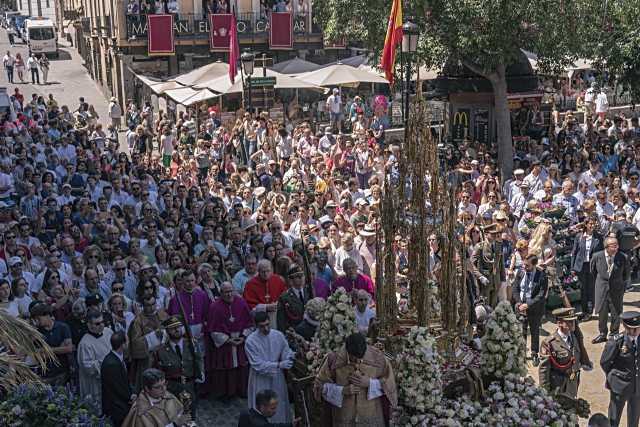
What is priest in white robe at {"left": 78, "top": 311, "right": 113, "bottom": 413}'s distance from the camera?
992 centimetres

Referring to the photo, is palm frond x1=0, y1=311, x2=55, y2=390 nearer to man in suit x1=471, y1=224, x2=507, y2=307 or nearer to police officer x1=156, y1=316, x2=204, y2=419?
police officer x1=156, y1=316, x2=204, y2=419

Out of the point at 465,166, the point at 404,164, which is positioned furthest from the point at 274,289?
the point at 465,166

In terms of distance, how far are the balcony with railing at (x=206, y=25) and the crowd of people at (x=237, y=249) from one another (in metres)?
15.5

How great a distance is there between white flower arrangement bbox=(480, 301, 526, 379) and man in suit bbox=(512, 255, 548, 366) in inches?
143

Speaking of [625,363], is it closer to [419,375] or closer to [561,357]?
[561,357]

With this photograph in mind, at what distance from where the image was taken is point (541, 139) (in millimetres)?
26312

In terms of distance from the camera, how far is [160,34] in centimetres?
3828

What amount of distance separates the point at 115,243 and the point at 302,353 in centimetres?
483

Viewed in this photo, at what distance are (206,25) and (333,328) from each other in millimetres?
32249

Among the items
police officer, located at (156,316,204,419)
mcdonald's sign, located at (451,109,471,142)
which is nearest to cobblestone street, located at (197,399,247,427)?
police officer, located at (156,316,204,419)

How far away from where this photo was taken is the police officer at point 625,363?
33.4 ft

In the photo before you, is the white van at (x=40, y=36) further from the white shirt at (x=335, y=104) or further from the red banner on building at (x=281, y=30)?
the white shirt at (x=335, y=104)

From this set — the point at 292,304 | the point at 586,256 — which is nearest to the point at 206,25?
the point at 586,256

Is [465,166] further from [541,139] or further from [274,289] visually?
[274,289]
